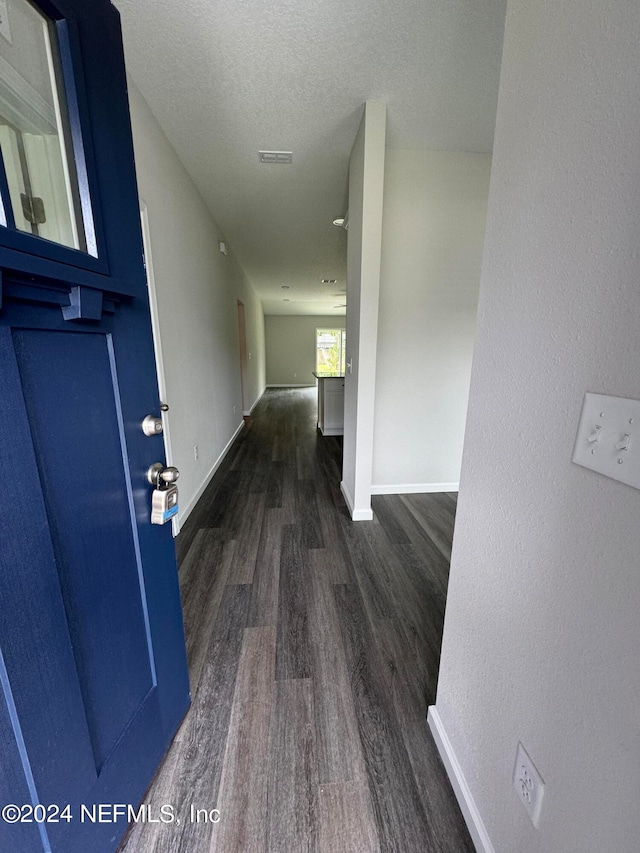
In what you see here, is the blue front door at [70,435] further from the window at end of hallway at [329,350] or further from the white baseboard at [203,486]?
the window at end of hallway at [329,350]

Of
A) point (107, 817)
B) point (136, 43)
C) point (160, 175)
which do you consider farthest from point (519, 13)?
point (160, 175)

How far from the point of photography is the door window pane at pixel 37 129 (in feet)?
2.01

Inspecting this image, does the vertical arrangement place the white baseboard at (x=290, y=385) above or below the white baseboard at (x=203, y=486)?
above

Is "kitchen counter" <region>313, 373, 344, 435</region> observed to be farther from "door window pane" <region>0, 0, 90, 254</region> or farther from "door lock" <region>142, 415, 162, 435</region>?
"door window pane" <region>0, 0, 90, 254</region>

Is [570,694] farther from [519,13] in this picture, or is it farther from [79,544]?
[519,13]

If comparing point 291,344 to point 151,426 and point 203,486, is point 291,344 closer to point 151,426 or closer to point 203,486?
point 203,486

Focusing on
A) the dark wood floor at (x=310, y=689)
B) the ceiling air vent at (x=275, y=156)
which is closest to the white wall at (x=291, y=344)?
the ceiling air vent at (x=275, y=156)

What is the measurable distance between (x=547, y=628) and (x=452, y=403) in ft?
8.10

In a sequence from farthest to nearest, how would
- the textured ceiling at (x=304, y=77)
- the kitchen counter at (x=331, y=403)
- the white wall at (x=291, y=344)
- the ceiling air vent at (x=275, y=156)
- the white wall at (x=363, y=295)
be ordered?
the white wall at (x=291, y=344), the kitchen counter at (x=331, y=403), the ceiling air vent at (x=275, y=156), the white wall at (x=363, y=295), the textured ceiling at (x=304, y=77)

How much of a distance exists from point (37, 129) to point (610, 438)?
1.21 m

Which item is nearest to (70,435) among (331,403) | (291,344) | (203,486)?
(203,486)

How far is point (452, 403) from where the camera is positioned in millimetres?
2895

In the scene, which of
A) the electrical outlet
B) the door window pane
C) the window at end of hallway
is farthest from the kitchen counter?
the window at end of hallway

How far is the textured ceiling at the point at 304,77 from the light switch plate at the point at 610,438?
6.44 feet
